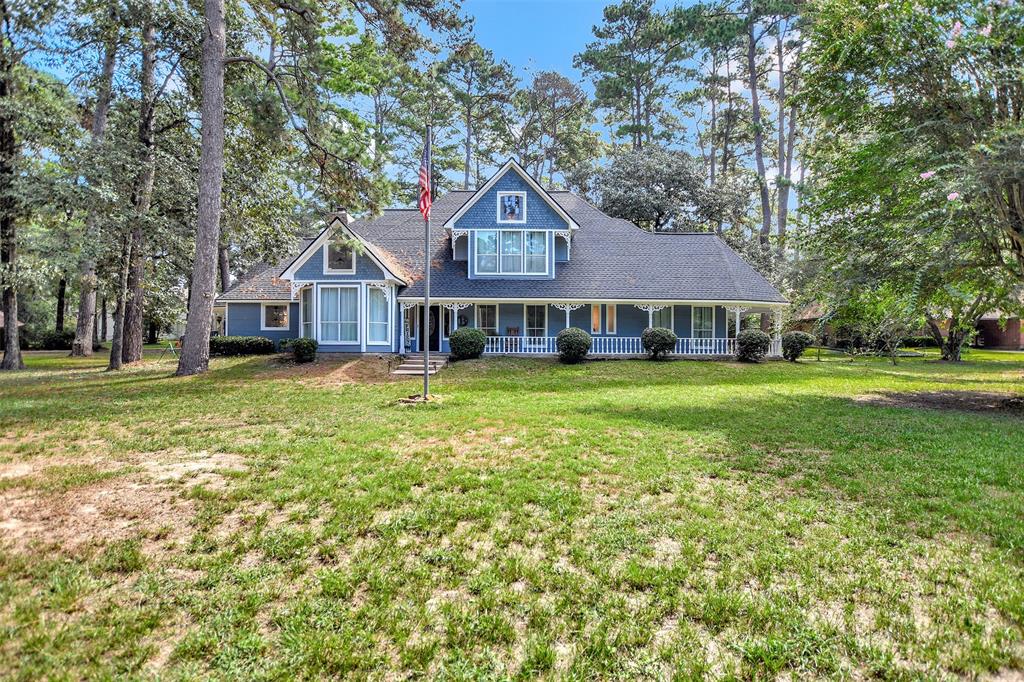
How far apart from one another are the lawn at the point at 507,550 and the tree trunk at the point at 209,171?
613cm

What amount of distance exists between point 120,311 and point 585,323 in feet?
58.0

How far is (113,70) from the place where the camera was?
17.8m

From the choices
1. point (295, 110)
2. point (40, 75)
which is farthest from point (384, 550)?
point (40, 75)

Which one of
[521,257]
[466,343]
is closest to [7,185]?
[466,343]

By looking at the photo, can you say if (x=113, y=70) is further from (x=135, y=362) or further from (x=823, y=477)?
(x=823, y=477)

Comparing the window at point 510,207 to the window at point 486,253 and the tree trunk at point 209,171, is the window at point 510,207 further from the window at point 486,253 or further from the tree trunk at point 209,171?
the tree trunk at point 209,171

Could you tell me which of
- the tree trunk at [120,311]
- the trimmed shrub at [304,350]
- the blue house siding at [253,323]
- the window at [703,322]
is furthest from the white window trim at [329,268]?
the window at [703,322]

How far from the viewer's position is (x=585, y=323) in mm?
20641

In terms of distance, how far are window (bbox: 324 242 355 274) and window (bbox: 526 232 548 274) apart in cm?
724

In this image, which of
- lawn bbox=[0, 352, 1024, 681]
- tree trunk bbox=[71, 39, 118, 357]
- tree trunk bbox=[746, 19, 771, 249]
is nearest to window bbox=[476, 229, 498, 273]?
tree trunk bbox=[71, 39, 118, 357]

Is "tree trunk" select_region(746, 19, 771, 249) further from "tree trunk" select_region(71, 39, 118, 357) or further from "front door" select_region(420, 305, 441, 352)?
"tree trunk" select_region(71, 39, 118, 357)

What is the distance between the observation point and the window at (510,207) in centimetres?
2009

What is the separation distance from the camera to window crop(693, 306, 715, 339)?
2111cm

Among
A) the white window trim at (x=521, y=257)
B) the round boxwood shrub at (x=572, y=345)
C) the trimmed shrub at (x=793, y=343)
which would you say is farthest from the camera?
the white window trim at (x=521, y=257)
